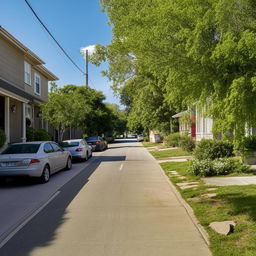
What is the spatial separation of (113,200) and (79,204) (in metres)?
0.92

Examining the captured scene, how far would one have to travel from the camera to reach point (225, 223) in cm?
543

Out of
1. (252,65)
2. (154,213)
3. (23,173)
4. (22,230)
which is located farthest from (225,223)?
(23,173)

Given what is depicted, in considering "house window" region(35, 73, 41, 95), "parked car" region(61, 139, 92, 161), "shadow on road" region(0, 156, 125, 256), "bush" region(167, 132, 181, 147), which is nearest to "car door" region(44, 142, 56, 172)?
"shadow on road" region(0, 156, 125, 256)

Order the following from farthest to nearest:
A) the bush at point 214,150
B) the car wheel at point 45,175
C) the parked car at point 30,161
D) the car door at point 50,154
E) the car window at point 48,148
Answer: the bush at point 214,150 → the car window at point 48,148 → the car door at point 50,154 → the car wheel at point 45,175 → the parked car at point 30,161

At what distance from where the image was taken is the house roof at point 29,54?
55.3ft

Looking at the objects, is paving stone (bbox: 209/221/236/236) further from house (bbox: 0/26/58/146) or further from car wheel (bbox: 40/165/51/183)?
house (bbox: 0/26/58/146)

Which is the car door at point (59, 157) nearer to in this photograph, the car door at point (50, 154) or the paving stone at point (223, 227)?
the car door at point (50, 154)

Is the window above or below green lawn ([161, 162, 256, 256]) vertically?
above

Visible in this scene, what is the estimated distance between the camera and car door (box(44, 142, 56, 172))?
11530 mm

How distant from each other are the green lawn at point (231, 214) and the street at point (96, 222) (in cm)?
28

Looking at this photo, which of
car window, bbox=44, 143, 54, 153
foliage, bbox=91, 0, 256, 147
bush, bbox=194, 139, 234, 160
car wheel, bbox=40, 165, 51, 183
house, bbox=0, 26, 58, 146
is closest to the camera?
foliage, bbox=91, 0, 256, 147

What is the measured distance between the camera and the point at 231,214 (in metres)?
6.02

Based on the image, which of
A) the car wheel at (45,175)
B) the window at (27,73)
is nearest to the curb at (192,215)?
the car wheel at (45,175)

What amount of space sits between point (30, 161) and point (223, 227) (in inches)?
281
